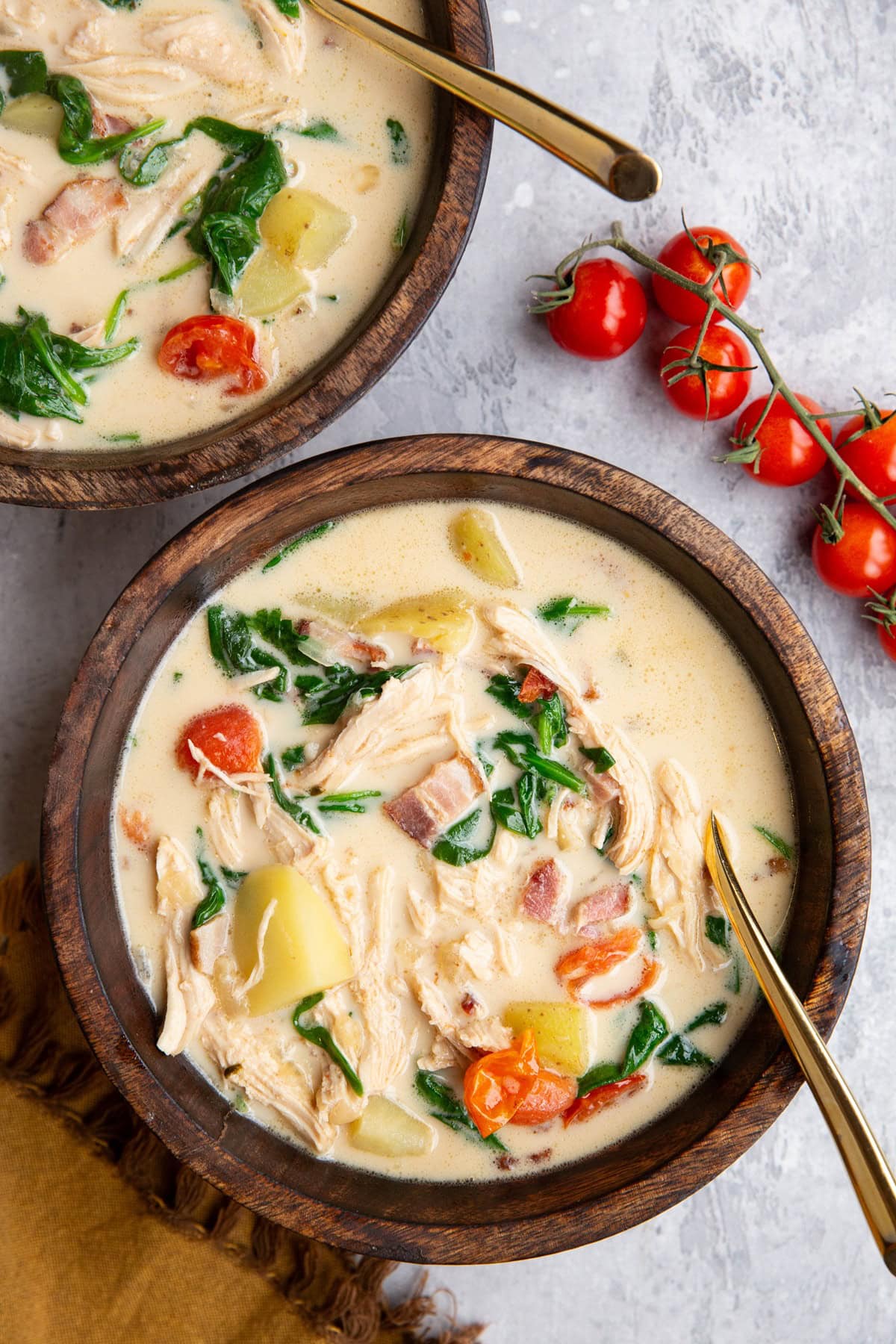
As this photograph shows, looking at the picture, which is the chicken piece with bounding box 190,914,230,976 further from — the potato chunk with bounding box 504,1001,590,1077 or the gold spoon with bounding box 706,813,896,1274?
the gold spoon with bounding box 706,813,896,1274

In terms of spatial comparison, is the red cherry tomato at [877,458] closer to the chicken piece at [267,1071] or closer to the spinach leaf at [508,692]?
the spinach leaf at [508,692]

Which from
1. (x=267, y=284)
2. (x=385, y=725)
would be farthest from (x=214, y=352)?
(x=385, y=725)

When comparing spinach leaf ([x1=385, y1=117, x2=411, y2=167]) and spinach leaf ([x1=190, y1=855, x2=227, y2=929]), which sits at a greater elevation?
spinach leaf ([x1=385, y1=117, x2=411, y2=167])

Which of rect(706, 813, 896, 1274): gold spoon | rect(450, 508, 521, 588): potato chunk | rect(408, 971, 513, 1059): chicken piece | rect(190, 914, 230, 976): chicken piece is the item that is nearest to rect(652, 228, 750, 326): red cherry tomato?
rect(450, 508, 521, 588): potato chunk

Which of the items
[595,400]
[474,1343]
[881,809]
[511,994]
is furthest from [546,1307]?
[595,400]

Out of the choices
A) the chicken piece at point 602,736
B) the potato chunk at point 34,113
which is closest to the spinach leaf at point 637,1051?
the chicken piece at point 602,736

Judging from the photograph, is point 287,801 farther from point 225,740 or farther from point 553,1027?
point 553,1027
